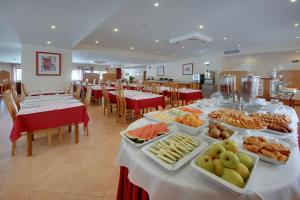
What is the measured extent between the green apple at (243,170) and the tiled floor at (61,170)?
1.34m

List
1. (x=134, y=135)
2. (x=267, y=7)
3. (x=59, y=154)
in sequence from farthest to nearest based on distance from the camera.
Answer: (x=267, y=7)
(x=59, y=154)
(x=134, y=135)

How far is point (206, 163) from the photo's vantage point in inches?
29.1

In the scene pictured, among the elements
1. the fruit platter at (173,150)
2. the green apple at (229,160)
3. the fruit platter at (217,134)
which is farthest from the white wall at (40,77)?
the green apple at (229,160)

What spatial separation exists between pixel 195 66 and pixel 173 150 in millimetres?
10479

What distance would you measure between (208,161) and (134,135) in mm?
519

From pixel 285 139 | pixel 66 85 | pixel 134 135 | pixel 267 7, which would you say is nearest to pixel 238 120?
pixel 285 139

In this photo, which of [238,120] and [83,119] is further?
[83,119]

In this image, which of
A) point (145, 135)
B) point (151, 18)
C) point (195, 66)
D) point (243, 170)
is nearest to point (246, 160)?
point (243, 170)

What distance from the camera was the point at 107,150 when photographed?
8.60 ft

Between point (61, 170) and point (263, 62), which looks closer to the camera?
point (61, 170)

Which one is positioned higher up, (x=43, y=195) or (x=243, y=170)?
(x=243, y=170)

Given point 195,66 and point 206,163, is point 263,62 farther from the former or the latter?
point 206,163

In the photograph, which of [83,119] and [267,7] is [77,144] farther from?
[267,7]

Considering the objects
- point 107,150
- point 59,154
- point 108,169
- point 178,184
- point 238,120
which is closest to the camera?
point 178,184
